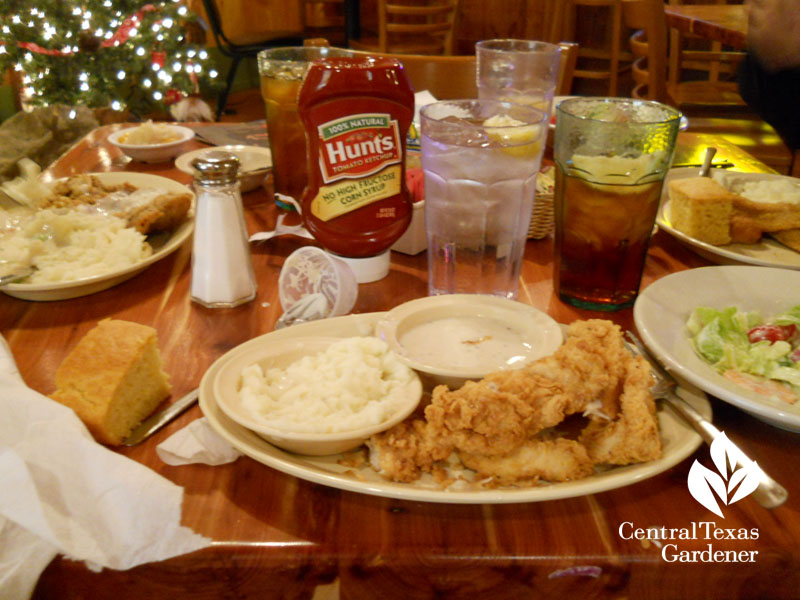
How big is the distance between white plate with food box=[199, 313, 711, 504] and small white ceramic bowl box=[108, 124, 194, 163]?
3.53 feet

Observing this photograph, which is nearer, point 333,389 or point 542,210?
point 333,389

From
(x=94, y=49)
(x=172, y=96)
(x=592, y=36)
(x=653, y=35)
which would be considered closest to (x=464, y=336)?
(x=653, y=35)

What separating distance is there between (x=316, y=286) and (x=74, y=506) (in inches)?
18.3

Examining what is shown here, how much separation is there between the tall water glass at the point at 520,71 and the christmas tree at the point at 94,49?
113 inches

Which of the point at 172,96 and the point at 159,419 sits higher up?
the point at 159,419

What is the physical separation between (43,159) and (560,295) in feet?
6.83

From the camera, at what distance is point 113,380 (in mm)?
733

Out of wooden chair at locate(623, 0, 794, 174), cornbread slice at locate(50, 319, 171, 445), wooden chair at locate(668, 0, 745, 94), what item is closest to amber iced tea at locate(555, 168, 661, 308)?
cornbread slice at locate(50, 319, 171, 445)

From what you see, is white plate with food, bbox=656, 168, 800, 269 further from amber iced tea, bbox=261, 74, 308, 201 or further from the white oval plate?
the white oval plate

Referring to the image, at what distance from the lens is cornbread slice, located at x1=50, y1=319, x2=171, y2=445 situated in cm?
72

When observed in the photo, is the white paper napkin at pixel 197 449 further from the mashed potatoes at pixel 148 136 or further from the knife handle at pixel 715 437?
the mashed potatoes at pixel 148 136

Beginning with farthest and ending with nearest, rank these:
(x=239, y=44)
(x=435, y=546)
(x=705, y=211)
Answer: (x=239, y=44) → (x=705, y=211) → (x=435, y=546)

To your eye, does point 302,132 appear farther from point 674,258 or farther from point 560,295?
point 674,258

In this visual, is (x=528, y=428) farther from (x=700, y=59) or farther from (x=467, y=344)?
(x=700, y=59)
